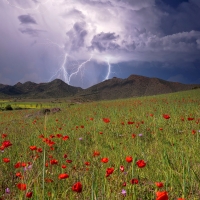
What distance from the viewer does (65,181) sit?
2.80 m

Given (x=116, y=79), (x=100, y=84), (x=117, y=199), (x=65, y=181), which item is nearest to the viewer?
(x=117, y=199)

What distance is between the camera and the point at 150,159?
10.8ft

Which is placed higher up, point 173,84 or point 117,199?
point 173,84

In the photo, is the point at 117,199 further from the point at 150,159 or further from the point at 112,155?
the point at 112,155

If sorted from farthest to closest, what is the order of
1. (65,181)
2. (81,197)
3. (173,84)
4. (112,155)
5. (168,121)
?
(173,84) < (168,121) < (112,155) < (65,181) < (81,197)

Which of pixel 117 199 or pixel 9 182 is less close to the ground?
pixel 117 199

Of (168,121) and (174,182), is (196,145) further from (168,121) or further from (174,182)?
(168,121)

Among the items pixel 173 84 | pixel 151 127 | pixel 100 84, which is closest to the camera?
pixel 151 127

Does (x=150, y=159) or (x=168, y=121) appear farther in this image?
(x=168, y=121)

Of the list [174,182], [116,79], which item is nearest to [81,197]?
[174,182]

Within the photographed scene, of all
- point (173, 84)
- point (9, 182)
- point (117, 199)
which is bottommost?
point (9, 182)

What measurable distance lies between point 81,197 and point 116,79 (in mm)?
173195

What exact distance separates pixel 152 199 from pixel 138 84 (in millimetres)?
156920

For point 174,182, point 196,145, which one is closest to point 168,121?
point 196,145
